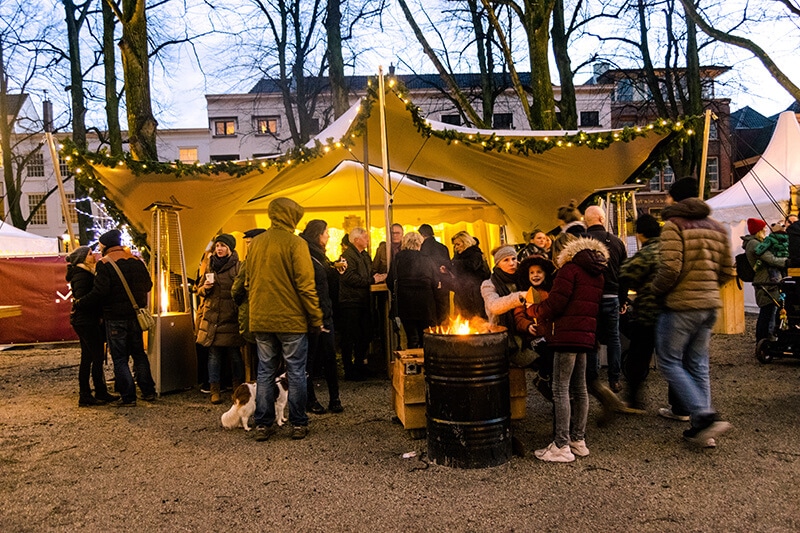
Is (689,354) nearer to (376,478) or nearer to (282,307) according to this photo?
(376,478)

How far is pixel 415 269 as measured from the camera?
8.18m

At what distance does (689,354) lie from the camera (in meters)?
5.30

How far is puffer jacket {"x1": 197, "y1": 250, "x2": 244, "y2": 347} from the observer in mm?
7227

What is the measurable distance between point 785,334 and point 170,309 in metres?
7.72

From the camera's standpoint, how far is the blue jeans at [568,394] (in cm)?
489

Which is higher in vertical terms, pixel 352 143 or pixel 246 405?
pixel 352 143

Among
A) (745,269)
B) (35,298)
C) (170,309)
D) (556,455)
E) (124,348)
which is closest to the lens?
(556,455)

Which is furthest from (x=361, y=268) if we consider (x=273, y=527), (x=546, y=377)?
(x=273, y=527)

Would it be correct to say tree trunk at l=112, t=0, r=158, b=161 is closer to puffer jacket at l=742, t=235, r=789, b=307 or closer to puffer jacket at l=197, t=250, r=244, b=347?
puffer jacket at l=197, t=250, r=244, b=347

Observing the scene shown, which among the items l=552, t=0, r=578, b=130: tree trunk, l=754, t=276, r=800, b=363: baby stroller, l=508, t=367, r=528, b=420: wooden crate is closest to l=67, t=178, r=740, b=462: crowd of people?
l=508, t=367, r=528, b=420: wooden crate

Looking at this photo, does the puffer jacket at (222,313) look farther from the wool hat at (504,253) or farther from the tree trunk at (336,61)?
the tree trunk at (336,61)

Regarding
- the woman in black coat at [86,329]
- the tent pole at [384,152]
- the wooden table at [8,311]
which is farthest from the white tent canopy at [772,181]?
the wooden table at [8,311]

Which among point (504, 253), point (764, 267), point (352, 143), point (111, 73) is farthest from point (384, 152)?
point (111, 73)

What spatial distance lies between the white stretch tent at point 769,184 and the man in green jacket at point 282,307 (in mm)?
10806
